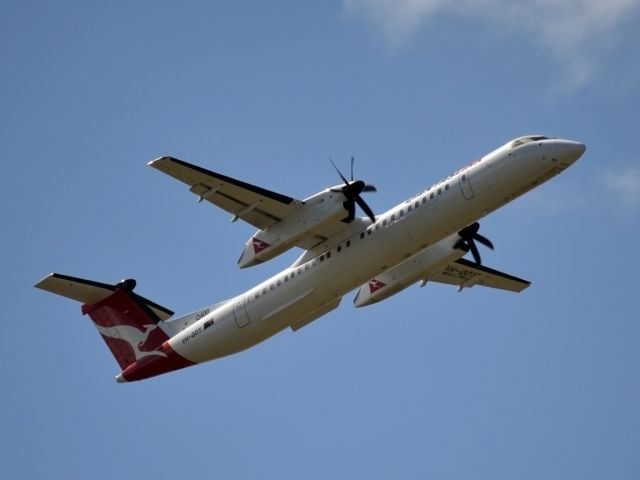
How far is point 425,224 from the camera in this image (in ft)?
88.1

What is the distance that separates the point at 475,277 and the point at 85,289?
13.3 metres

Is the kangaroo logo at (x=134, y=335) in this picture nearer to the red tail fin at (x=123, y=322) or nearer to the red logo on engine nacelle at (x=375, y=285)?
the red tail fin at (x=123, y=322)

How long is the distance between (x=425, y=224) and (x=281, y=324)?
543cm

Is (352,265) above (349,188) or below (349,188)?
below

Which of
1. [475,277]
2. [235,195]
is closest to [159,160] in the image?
[235,195]

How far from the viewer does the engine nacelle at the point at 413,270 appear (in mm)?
30375

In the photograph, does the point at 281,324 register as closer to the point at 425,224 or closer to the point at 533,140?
the point at 425,224

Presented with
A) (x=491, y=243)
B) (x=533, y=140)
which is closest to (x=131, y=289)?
(x=491, y=243)

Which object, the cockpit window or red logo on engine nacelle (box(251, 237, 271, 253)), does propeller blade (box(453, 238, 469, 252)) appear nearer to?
the cockpit window

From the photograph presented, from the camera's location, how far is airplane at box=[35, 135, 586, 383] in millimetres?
26703

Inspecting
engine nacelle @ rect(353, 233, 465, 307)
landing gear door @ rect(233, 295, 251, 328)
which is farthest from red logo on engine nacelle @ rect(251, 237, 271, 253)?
engine nacelle @ rect(353, 233, 465, 307)

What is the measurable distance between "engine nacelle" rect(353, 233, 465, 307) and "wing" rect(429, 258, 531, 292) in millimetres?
2744

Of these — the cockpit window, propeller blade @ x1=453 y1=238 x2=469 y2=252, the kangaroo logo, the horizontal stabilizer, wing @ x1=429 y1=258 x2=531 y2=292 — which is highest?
the horizontal stabilizer

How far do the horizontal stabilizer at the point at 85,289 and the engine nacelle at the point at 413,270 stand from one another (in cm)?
688
